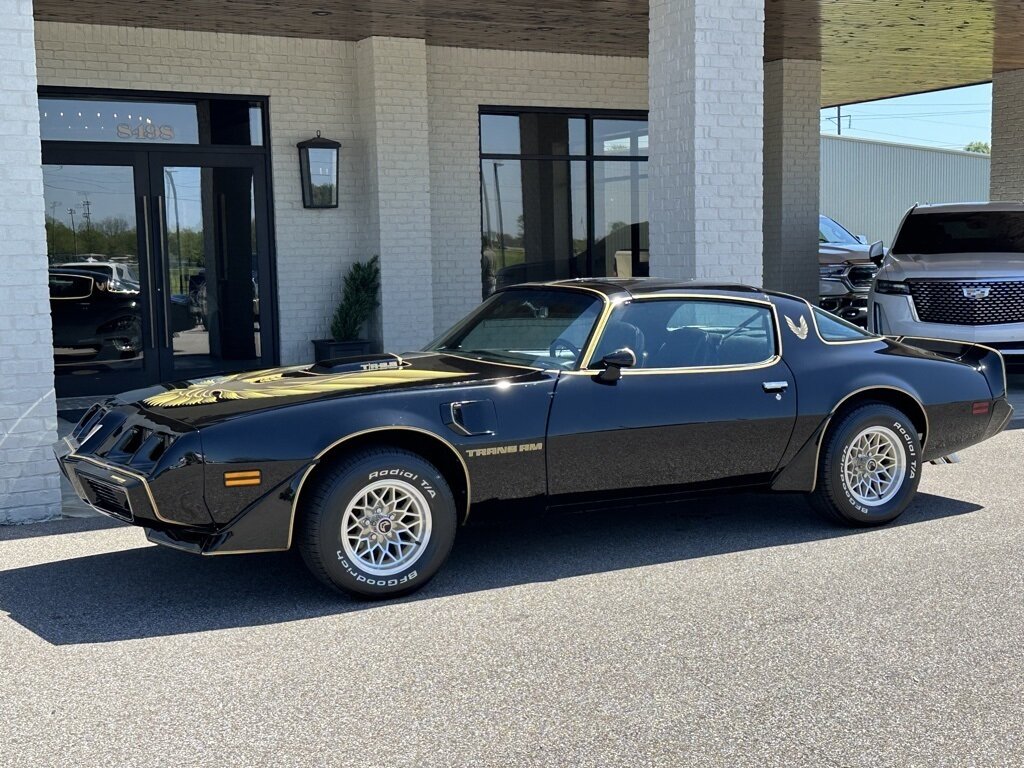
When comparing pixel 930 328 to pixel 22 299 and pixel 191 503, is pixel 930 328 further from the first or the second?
pixel 191 503

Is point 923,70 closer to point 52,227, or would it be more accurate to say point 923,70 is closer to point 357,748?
point 52,227

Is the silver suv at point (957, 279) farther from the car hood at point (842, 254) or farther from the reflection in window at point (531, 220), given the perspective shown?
the reflection in window at point (531, 220)

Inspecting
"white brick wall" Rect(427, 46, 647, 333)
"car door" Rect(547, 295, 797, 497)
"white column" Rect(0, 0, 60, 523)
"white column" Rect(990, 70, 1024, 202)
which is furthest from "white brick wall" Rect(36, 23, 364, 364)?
"white column" Rect(990, 70, 1024, 202)

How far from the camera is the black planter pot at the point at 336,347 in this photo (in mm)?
13039

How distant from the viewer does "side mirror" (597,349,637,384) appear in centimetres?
587

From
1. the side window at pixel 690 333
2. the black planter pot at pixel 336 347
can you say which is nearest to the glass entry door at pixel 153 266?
the black planter pot at pixel 336 347

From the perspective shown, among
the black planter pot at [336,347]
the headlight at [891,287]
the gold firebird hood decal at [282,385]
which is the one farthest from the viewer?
the black planter pot at [336,347]

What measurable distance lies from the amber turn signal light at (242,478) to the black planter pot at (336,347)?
25.8 ft

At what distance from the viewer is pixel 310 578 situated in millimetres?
5773

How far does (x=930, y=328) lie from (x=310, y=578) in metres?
8.35

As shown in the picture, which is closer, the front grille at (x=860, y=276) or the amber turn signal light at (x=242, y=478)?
the amber turn signal light at (x=242, y=478)

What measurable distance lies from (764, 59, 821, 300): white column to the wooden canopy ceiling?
1.21 ft

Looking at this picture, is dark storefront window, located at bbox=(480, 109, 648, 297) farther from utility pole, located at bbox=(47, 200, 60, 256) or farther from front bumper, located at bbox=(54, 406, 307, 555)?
front bumper, located at bbox=(54, 406, 307, 555)

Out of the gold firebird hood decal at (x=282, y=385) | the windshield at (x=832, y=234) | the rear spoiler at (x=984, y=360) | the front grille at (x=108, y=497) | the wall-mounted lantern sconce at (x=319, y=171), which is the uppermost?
the wall-mounted lantern sconce at (x=319, y=171)
